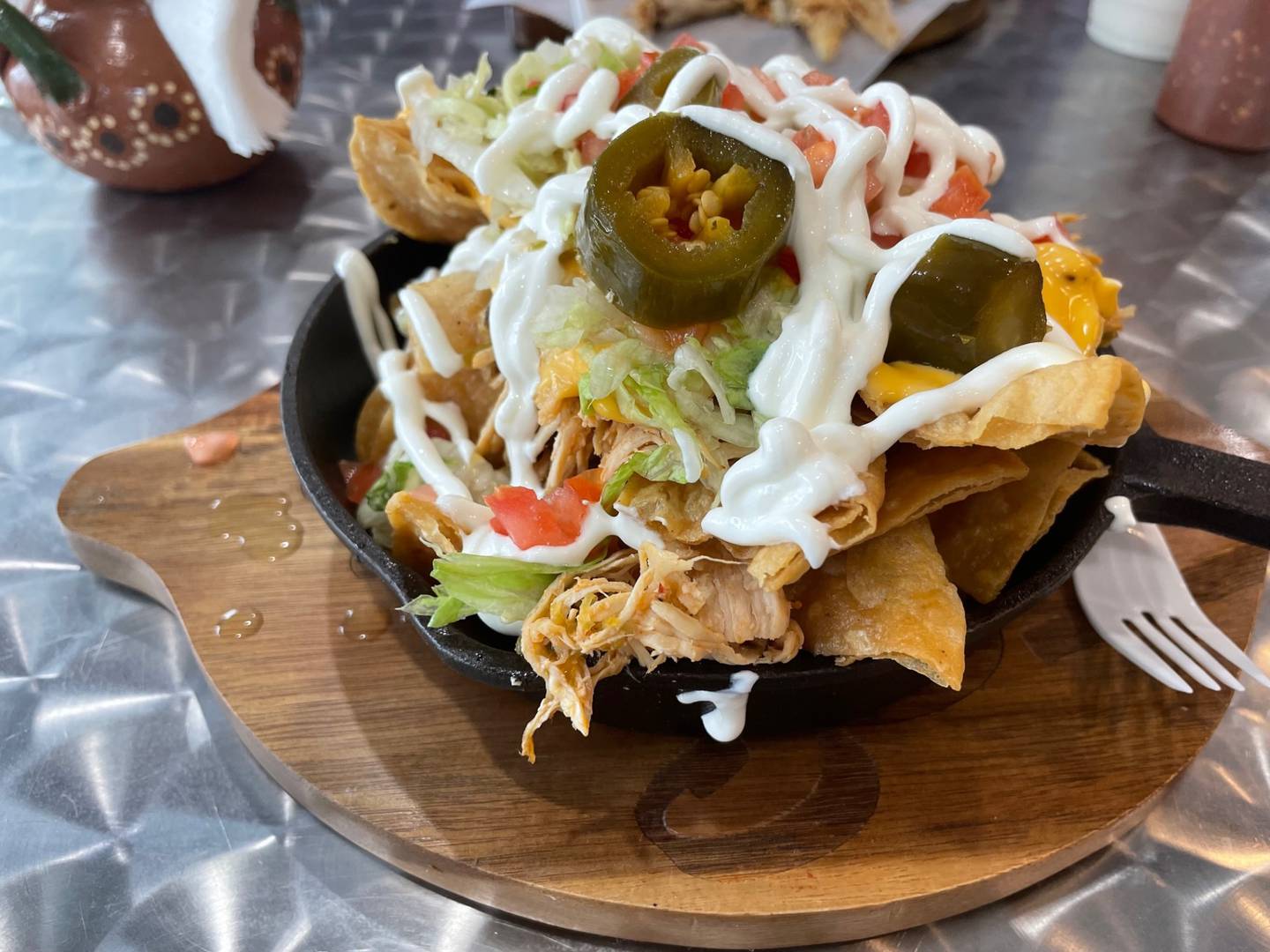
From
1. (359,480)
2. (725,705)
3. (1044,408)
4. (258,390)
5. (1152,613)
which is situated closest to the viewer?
(1044,408)

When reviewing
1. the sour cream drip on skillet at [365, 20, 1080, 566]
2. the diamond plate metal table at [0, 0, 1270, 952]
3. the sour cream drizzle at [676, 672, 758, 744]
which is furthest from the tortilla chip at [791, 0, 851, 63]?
the sour cream drizzle at [676, 672, 758, 744]

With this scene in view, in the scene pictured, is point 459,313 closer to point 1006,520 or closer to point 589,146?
point 589,146

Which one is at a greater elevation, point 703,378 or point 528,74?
point 528,74

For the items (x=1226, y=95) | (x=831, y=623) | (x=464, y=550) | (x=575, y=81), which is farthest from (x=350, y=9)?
(x=831, y=623)

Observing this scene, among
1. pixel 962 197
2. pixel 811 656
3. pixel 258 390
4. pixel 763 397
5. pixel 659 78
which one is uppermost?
pixel 659 78

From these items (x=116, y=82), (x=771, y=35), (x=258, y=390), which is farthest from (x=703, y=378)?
(x=771, y=35)

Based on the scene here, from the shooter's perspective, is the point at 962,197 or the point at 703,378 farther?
the point at 962,197
